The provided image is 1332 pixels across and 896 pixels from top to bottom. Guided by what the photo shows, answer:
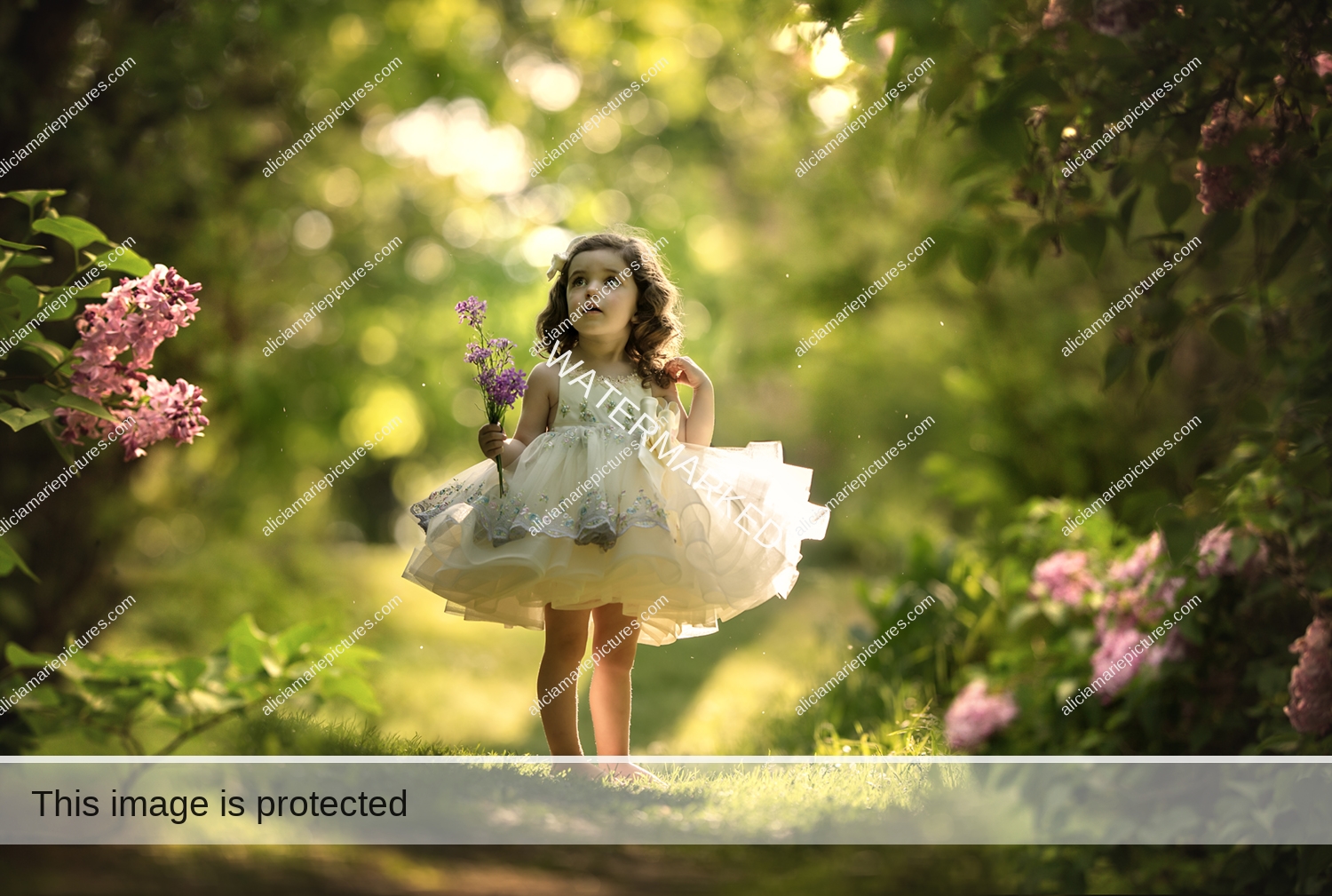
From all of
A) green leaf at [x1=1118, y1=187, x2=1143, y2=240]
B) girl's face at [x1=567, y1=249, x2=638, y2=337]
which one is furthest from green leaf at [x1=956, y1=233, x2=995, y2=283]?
girl's face at [x1=567, y1=249, x2=638, y2=337]

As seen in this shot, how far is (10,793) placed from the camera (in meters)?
2.55

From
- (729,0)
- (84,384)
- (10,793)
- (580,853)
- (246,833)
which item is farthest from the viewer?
(729,0)

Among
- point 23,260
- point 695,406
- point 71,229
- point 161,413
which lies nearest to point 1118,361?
point 695,406

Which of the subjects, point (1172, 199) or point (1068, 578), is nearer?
point (1172, 199)

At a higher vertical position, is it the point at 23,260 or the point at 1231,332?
the point at 23,260

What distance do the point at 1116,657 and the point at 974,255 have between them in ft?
5.69

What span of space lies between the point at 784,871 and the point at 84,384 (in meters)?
1.91

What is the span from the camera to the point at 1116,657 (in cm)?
275

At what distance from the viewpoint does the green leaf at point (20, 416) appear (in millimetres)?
1484

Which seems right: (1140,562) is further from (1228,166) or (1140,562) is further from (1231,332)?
(1228,166)

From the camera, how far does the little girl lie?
58.9 inches

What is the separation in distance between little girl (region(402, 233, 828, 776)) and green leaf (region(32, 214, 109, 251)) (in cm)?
73

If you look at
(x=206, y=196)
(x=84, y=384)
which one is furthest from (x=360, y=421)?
(x=84, y=384)

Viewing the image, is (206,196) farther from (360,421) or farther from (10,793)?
(10,793)
